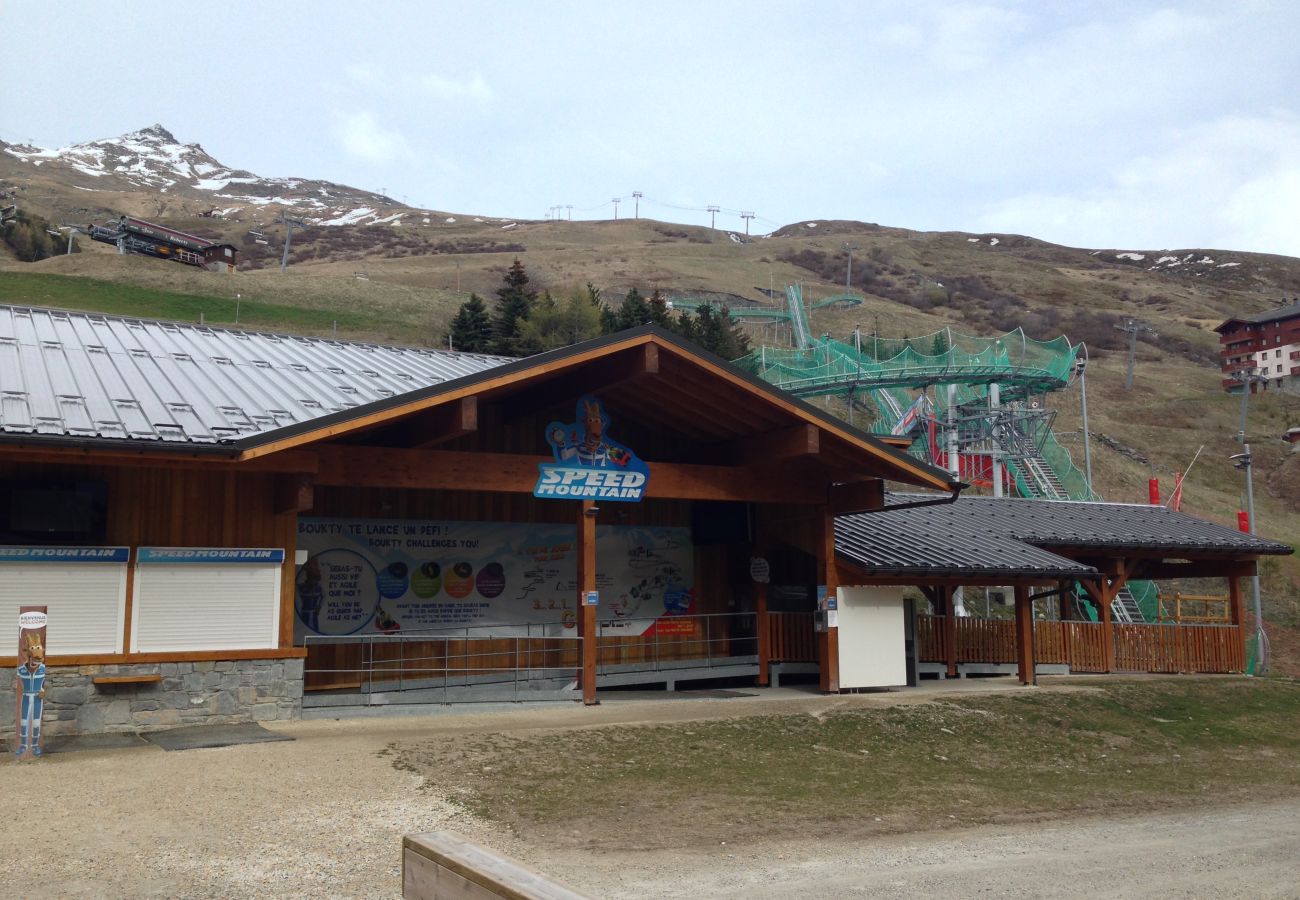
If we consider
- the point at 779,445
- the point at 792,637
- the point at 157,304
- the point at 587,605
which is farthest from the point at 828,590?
the point at 157,304

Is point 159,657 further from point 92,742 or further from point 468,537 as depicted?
point 468,537

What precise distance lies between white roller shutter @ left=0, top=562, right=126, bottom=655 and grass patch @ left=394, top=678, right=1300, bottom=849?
3.93 meters

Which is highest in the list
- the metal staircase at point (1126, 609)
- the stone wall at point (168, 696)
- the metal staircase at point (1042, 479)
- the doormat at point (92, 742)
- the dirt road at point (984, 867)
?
the metal staircase at point (1042, 479)

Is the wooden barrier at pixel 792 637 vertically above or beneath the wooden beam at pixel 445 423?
beneath

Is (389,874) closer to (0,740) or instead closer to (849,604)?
(0,740)

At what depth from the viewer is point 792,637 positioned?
787 inches

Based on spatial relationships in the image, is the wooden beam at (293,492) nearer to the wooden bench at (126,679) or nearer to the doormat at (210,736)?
the wooden bench at (126,679)

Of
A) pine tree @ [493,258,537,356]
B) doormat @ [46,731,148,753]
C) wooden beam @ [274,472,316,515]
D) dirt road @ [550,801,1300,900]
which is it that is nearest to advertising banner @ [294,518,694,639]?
wooden beam @ [274,472,316,515]

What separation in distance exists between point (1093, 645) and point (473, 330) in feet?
121

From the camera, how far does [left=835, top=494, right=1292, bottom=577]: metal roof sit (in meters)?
19.4

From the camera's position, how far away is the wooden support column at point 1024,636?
20531 mm

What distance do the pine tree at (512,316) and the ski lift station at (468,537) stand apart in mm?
32694

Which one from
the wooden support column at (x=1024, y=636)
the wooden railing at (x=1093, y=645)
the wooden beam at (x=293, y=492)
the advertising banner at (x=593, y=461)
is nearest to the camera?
the wooden beam at (x=293, y=492)

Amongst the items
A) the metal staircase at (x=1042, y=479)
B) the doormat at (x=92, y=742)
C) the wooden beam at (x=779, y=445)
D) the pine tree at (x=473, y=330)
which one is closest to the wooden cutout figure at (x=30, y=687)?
the doormat at (x=92, y=742)
